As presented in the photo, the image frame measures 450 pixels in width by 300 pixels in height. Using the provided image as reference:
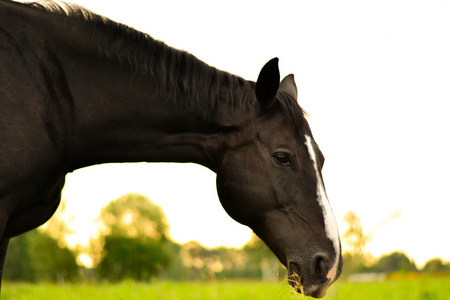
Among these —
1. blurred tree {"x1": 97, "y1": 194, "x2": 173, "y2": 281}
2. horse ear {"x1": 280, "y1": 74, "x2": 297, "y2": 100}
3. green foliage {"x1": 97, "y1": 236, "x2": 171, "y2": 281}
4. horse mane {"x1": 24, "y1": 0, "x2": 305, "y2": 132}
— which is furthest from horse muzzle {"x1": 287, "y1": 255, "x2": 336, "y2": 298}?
blurred tree {"x1": 97, "y1": 194, "x2": 173, "y2": 281}

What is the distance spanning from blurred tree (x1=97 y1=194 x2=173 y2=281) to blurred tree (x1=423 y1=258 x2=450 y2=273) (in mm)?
37770

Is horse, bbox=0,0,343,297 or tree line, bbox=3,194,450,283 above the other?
tree line, bbox=3,194,450,283

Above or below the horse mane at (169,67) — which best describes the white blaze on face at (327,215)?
below

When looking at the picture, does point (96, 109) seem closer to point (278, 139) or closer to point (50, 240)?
point (278, 139)

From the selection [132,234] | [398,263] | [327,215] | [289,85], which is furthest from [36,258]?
[327,215]

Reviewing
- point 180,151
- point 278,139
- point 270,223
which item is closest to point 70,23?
point 180,151

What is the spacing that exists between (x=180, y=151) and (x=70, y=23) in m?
1.29

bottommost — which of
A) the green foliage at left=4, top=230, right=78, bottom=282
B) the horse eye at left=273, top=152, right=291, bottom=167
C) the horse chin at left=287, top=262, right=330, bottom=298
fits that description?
the horse chin at left=287, top=262, right=330, bottom=298

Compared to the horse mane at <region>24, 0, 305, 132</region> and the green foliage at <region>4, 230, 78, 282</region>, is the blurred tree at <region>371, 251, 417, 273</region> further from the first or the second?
the green foliage at <region>4, 230, 78, 282</region>

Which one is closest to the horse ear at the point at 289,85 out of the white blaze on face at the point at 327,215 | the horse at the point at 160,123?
the horse at the point at 160,123

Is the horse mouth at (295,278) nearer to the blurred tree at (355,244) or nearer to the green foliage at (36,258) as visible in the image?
the blurred tree at (355,244)

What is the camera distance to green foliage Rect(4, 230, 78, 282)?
34.0 metres

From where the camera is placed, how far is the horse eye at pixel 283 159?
127 inches

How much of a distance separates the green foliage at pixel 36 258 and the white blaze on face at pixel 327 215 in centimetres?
3465
